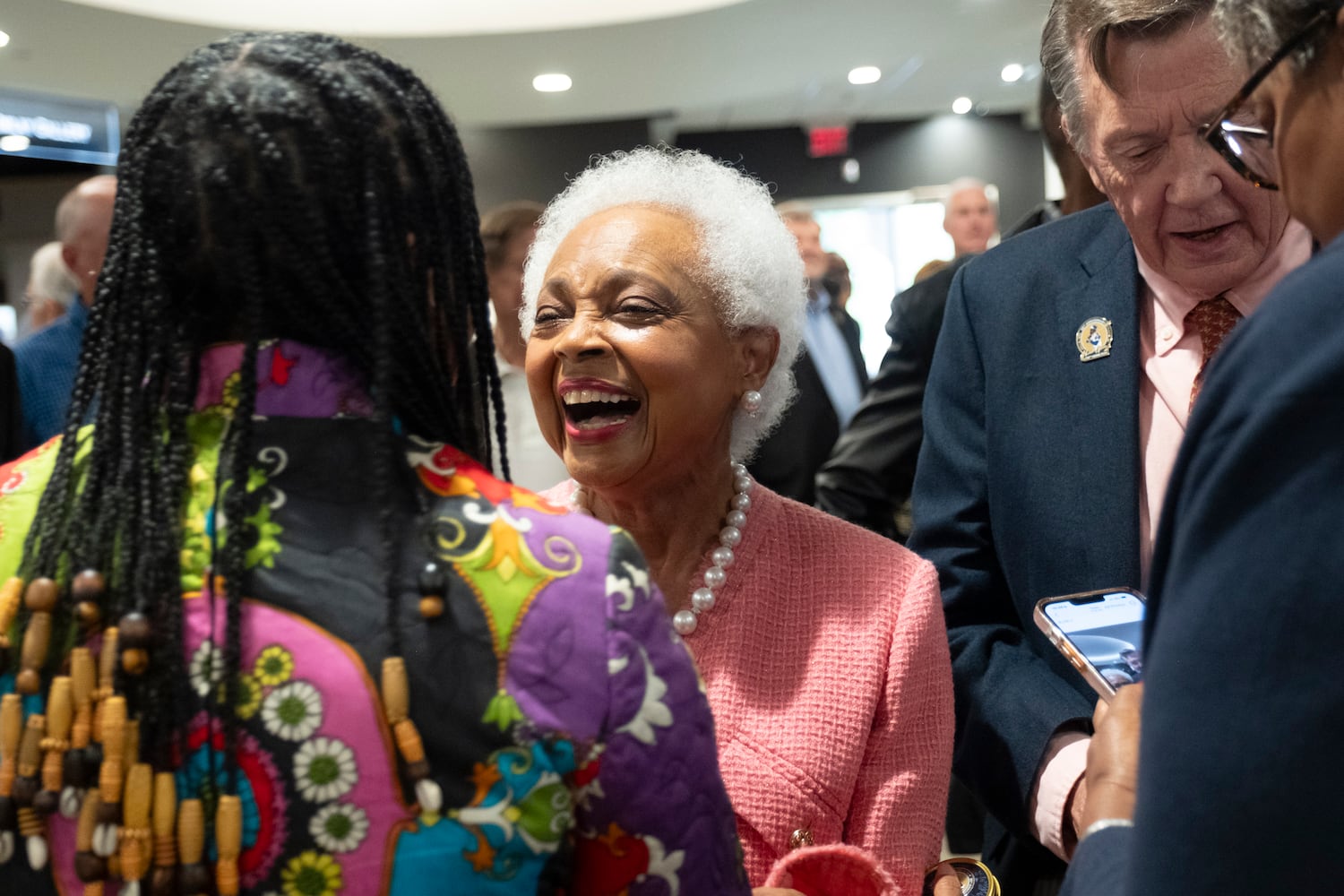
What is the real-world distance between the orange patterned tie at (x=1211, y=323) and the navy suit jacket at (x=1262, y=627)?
948mm

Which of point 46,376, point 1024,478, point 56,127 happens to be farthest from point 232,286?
point 56,127

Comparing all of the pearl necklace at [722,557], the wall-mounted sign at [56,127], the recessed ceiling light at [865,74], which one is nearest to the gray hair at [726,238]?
the pearl necklace at [722,557]

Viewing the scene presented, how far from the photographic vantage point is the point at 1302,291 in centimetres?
77

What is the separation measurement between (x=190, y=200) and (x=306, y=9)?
7.78 metres

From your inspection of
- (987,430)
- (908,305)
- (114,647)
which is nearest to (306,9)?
(908,305)

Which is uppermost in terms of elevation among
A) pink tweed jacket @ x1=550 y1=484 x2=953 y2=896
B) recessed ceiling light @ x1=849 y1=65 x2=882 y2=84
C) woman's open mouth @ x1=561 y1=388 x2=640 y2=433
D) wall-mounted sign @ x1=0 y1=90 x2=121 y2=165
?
recessed ceiling light @ x1=849 y1=65 x2=882 y2=84

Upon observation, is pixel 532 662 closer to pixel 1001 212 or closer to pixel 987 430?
pixel 987 430

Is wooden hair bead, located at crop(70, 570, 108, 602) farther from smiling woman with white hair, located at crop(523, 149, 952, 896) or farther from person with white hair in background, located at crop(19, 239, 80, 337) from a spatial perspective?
person with white hair in background, located at crop(19, 239, 80, 337)

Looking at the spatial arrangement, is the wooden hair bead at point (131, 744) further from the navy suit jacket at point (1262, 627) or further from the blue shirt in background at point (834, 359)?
the blue shirt in background at point (834, 359)

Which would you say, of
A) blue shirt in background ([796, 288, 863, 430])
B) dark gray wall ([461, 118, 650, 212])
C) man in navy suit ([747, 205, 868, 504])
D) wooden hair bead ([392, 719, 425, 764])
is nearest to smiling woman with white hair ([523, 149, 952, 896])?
wooden hair bead ([392, 719, 425, 764])

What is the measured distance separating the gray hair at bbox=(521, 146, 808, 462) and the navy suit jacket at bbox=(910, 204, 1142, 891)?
0.83ft

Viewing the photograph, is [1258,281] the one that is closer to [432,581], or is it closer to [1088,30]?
[1088,30]

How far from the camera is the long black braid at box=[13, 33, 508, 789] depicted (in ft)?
3.07

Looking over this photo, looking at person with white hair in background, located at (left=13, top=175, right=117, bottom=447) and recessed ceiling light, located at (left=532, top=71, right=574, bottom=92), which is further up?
recessed ceiling light, located at (left=532, top=71, right=574, bottom=92)
